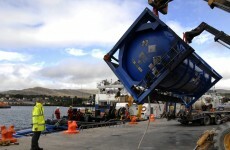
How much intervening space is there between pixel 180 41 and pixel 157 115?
2355cm

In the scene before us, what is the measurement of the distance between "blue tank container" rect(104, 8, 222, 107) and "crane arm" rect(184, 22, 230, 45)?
81 centimetres

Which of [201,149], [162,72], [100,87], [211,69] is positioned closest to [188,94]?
[211,69]

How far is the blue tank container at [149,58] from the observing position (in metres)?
11.4

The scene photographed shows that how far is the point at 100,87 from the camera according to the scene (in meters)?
38.2

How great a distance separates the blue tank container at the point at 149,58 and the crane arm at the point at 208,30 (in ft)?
2.67

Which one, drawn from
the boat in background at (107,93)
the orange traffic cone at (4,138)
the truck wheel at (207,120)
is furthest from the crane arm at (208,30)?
the boat in background at (107,93)

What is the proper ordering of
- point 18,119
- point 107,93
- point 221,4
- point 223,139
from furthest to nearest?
1. point 18,119
2. point 107,93
3. point 221,4
4. point 223,139

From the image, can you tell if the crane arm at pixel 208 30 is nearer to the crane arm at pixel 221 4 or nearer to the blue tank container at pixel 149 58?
the blue tank container at pixel 149 58

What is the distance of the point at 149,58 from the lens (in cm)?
1177

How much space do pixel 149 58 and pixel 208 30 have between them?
2694mm

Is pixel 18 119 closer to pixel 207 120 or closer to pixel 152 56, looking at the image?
pixel 207 120

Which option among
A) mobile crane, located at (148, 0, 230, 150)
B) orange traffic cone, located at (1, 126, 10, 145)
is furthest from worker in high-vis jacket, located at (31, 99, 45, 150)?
mobile crane, located at (148, 0, 230, 150)

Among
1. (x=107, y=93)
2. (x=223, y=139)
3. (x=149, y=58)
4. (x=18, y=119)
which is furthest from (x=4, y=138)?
(x=18, y=119)

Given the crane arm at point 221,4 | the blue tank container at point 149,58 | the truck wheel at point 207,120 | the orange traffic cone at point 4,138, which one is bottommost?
the orange traffic cone at point 4,138
